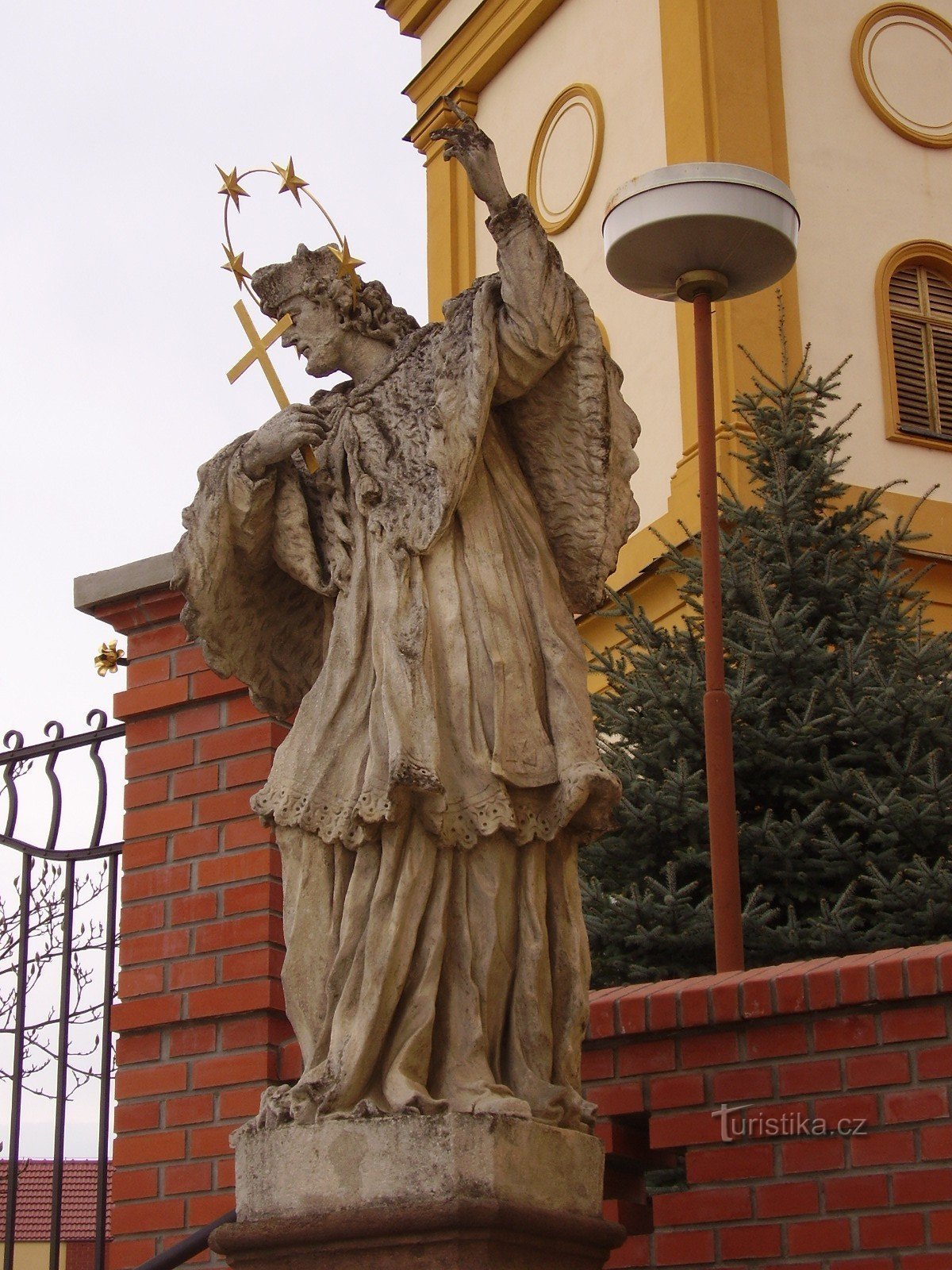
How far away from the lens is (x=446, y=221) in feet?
63.9

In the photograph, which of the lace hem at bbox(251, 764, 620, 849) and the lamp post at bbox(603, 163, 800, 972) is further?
the lamp post at bbox(603, 163, 800, 972)

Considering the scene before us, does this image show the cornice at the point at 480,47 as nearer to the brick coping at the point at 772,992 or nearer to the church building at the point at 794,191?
the church building at the point at 794,191

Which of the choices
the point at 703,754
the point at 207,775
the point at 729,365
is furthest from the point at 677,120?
the point at 207,775

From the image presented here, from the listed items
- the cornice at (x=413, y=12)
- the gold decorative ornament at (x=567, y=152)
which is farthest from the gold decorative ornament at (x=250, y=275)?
the cornice at (x=413, y=12)

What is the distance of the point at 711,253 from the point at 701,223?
0.19 metres

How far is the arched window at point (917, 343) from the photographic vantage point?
16.7 m

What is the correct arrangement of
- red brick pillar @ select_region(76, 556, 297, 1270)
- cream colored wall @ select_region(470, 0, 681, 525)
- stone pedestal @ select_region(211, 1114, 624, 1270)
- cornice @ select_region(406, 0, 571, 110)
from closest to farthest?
stone pedestal @ select_region(211, 1114, 624, 1270)
red brick pillar @ select_region(76, 556, 297, 1270)
cream colored wall @ select_region(470, 0, 681, 525)
cornice @ select_region(406, 0, 571, 110)

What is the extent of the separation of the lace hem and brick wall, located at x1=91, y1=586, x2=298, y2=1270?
4.42 ft

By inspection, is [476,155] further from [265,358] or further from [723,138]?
[723,138]

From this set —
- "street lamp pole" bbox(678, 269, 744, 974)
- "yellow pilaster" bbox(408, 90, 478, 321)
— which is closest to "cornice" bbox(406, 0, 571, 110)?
"yellow pilaster" bbox(408, 90, 478, 321)

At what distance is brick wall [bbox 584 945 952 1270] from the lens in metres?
4.48

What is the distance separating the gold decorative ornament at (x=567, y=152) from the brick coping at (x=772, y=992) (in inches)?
539

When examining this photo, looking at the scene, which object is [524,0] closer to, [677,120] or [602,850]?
[677,120]

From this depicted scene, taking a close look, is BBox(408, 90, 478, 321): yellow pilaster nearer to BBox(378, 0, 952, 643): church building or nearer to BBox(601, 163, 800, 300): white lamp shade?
BBox(378, 0, 952, 643): church building
